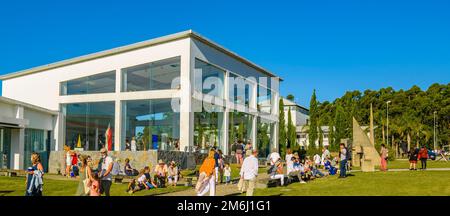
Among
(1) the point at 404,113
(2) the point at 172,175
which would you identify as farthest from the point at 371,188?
(1) the point at 404,113

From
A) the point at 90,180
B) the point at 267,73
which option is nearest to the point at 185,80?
the point at 267,73

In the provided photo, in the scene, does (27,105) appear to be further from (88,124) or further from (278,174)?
(278,174)

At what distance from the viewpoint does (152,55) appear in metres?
34.9

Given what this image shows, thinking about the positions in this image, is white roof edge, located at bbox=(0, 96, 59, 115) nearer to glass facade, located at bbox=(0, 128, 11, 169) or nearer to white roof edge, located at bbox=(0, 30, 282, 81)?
glass facade, located at bbox=(0, 128, 11, 169)

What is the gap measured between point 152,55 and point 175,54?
1.67 metres

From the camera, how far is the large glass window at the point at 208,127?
114 ft

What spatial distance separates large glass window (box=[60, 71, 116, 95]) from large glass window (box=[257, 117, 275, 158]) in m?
14.5

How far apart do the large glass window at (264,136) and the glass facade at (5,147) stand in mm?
20346

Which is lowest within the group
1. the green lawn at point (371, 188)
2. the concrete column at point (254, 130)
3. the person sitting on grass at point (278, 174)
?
the green lawn at point (371, 188)

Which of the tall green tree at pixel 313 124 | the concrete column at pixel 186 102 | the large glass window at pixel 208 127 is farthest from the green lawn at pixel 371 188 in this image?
the tall green tree at pixel 313 124

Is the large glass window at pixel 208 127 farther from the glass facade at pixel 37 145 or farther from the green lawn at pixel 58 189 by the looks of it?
the green lawn at pixel 58 189

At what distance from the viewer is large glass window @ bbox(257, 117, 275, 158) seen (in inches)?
1821

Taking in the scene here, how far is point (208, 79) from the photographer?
120 ft
